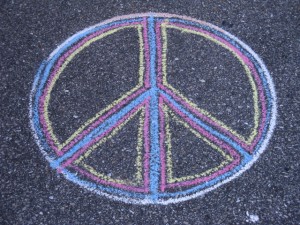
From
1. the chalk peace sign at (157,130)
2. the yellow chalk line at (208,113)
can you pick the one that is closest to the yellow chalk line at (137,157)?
the chalk peace sign at (157,130)

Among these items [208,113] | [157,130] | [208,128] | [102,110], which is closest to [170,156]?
[157,130]

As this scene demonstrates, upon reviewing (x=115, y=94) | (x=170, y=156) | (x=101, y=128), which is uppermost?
(x=115, y=94)

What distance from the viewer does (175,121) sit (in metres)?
3.21

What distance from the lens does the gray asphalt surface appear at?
2801mm

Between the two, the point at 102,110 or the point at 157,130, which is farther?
the point at 102,110

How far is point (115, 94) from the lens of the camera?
3371mm

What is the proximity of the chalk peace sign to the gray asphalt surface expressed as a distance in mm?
62

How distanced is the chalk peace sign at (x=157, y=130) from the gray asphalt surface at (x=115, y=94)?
62 mm

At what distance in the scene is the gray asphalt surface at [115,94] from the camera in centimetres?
280

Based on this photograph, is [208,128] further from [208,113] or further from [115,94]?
[115,94]

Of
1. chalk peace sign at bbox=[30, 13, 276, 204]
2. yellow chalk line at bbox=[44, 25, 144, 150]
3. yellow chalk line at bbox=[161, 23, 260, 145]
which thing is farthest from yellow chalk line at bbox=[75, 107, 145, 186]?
yellow chalk line at bbox=[161, 23, 260, 145]

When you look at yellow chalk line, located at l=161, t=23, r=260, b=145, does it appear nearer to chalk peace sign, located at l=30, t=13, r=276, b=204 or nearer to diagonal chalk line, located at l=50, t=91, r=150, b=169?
chalk peace sign, located at l=30, t=13, r=276, b=204

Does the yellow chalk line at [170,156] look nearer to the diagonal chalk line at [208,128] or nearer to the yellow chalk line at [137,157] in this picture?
the diagonal chalk line at [208,128]

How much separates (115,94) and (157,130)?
1.63 ft
